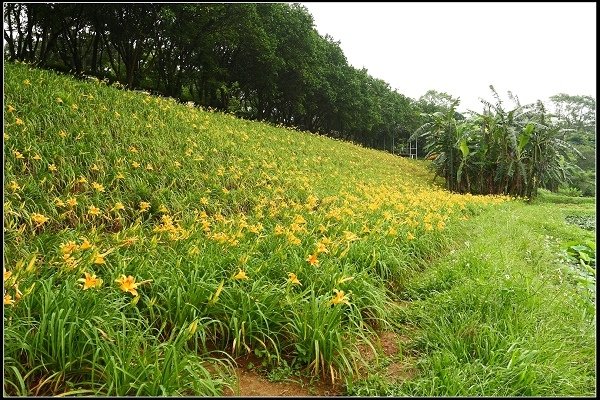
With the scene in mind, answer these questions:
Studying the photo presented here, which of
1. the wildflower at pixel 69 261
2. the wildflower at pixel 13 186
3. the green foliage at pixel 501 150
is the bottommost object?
the wildflower at pixel 69 261

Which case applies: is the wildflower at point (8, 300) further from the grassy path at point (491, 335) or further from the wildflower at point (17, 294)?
the grassy path at point (491, 335)

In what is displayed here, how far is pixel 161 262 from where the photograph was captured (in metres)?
2.85

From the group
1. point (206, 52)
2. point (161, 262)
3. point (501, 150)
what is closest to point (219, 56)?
point (206, 52)

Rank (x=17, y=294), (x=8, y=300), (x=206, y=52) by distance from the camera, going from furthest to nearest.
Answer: (x=206, y=52), (x=17, y=294), (x=8, y=300)

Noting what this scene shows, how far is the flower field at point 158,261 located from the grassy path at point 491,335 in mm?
279

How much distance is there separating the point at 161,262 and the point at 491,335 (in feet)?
7.09

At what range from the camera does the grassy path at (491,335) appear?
1854 millimetres

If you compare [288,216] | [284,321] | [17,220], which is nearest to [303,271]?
[284,321]

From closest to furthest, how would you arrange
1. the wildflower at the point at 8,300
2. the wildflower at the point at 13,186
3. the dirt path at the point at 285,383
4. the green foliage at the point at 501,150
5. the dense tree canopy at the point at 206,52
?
the wildflower at the point at 8,300, the dirt path at the point at 285,383, the wildflower at the point at 13,186, the dense tree canopy at the point at 206,52, the green foliage at the point at 501,150

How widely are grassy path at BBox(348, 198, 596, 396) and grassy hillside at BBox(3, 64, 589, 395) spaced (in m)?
0.13

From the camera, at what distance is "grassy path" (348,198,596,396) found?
185 centimetres

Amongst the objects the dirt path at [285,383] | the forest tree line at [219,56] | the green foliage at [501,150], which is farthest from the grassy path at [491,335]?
the green foliage at [501,150]

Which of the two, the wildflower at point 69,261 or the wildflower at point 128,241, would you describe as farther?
the wildflower at point 128,241

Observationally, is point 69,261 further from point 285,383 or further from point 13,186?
point 13,186
